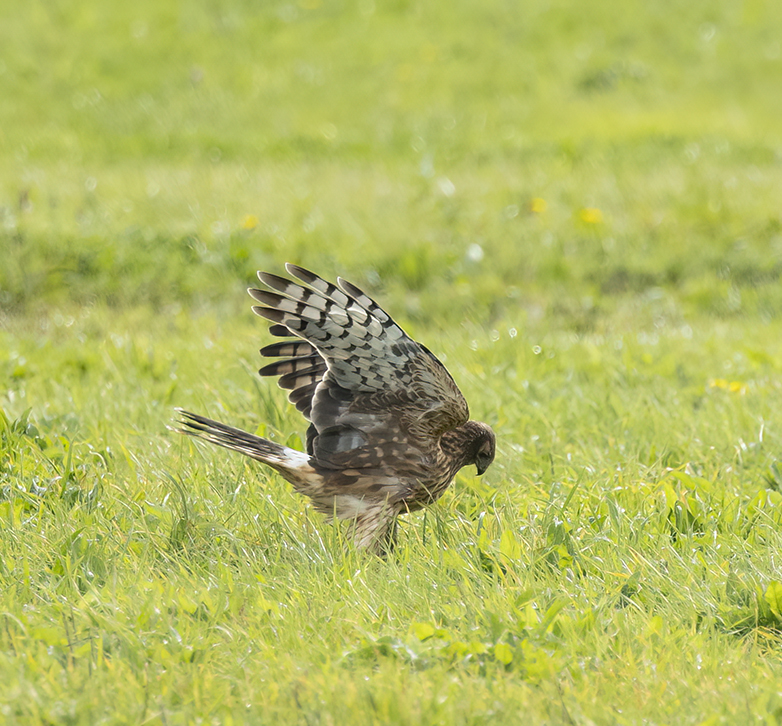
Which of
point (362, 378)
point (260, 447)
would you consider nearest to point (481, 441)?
point (362, 378)

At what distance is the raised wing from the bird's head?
8 cm

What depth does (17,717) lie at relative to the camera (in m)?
2.52

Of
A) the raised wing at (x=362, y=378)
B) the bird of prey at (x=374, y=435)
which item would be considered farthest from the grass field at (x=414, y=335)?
the raised wing at (x=362, y=378)

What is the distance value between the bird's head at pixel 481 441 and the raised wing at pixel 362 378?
0.26 feet

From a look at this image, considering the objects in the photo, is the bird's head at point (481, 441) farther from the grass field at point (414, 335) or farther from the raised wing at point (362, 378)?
the grass field at point (414, 335)

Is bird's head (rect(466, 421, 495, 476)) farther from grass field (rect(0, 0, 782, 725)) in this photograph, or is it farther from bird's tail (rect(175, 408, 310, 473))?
bird's tail (rect(175, 408, 310, 473))

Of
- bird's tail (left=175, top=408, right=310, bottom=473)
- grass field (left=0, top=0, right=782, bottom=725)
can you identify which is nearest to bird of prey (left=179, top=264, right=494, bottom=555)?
bird's tail (left=175, top=408, right=310, bottom=473)

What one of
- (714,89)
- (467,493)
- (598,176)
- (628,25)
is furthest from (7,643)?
(628,25)

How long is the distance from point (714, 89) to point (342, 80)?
218 inches

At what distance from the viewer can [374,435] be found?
3748 mm

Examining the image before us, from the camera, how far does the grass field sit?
9.31ft

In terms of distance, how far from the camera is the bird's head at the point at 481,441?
3908 millimetres

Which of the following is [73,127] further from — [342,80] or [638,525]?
[638,525]

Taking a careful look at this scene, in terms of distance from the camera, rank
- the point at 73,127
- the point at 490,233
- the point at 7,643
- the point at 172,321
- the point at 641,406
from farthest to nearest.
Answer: the point at 73,127
the point at 490,233
the point at 172,321
the point at 641,406
the point at 7,643
